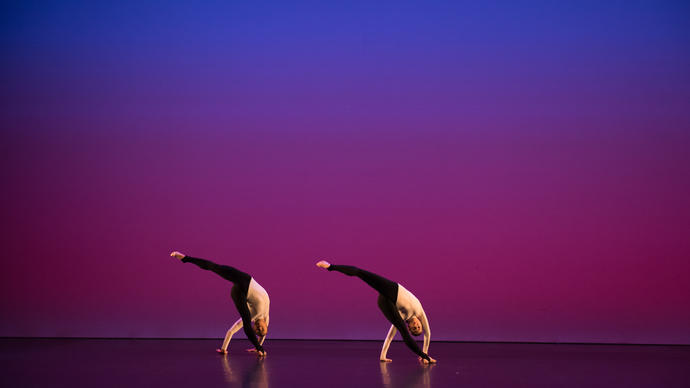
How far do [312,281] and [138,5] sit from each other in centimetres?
438

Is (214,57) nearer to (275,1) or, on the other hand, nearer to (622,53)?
(275,1)

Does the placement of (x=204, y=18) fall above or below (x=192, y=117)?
above

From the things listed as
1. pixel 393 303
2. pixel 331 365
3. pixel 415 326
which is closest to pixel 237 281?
pixel 331 365

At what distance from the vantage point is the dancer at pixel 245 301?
5.45 m

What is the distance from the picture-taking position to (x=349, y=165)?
7.58 metres

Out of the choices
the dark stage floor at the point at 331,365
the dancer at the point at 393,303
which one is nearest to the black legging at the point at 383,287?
the dancer at the point at 393,303

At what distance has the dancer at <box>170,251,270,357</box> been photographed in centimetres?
545

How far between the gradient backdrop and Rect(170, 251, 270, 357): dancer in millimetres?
1590

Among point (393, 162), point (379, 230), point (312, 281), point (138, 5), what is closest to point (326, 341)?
point (312, 281)

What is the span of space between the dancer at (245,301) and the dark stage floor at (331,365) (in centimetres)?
22

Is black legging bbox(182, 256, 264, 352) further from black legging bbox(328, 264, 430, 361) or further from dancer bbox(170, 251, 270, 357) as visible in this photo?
black legging bbox(328, 264, 430, 361)

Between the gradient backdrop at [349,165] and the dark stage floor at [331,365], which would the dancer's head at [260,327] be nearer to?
the dark stage floor at [331,365]

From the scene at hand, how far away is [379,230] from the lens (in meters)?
7.41

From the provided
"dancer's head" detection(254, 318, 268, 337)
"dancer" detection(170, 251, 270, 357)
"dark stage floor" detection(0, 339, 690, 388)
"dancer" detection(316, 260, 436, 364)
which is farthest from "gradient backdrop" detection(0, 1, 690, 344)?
"dancer" detection(316, 260, 436, 364)
